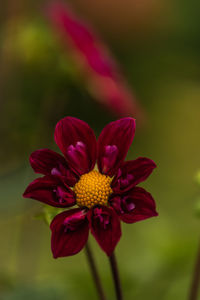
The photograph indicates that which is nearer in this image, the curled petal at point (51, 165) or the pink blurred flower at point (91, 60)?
the curled petal at point (51, 165)

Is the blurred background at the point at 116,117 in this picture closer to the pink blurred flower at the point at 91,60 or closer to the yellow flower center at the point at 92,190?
the pink blurred flower at the point at 91,60

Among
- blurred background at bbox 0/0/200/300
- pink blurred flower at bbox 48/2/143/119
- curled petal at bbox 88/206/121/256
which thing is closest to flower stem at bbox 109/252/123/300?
curled petal at bbox 88/206/121/256

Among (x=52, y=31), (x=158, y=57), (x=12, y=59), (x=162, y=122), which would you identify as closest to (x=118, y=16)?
(x=158, y=57)

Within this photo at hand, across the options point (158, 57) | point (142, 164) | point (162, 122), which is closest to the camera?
point (142, 164)

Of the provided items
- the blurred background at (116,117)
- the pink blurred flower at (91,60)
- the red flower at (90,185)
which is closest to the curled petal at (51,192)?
the red flower at (90,185)

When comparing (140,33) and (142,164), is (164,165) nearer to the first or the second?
(140,33)

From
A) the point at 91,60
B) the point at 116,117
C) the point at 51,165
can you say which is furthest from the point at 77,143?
the point at 116,117

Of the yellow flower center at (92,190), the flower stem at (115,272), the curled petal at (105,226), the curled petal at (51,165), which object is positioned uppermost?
the curled petal at (51,165)

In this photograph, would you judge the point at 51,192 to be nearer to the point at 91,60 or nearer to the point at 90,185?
the point at 90,185
